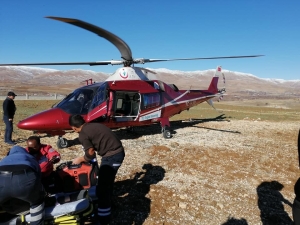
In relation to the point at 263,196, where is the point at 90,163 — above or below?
above

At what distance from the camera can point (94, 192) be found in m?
4.40

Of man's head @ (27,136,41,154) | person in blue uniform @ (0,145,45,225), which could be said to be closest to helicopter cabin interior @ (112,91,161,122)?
man's head @ (27,136,41,154)

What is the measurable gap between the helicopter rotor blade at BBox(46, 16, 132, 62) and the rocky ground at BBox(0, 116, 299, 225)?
3824 millimetres

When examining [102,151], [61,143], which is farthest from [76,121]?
[61,143]

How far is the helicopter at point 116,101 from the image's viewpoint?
8000 millimetres

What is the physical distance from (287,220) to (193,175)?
102 inches

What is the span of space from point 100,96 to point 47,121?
2.14 meters

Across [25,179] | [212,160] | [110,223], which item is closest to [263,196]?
[212,160]

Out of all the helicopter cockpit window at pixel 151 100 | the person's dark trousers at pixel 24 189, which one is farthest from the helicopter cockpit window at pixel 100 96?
the person's dark trousers at pixel 24 189

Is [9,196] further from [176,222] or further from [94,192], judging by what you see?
[176,222]

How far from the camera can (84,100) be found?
883cm

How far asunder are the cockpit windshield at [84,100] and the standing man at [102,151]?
4.56 meters

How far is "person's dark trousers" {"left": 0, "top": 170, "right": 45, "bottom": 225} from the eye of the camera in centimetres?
276

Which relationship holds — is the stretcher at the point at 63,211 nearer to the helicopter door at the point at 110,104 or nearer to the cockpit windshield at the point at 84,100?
the cockpit windshield at the point at 84,100
